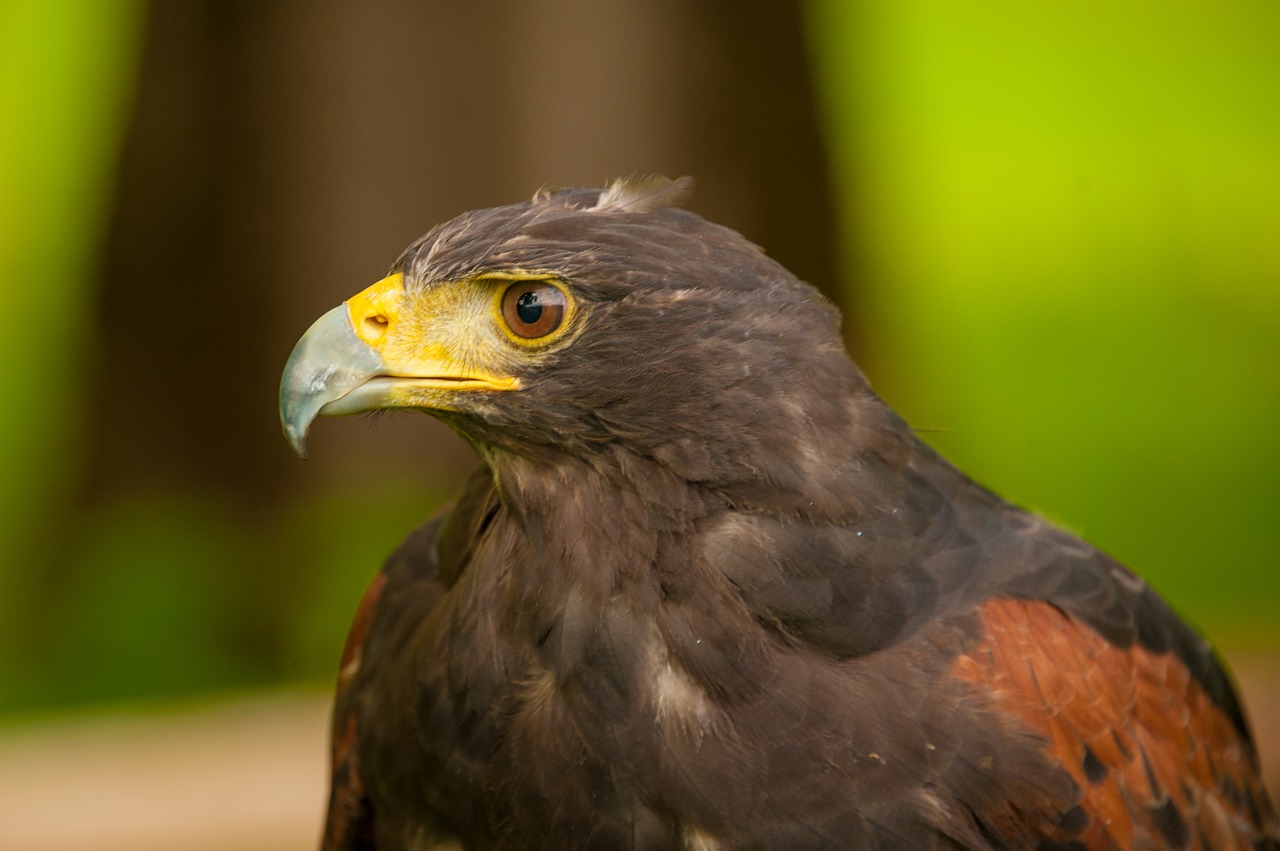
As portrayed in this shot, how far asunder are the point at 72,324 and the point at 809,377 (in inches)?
181

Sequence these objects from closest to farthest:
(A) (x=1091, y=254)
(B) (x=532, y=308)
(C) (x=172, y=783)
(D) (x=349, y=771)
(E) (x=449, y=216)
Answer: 1. (B) (x=532, y=308)
2. (D) (x=349, y=771)
3. (C) (x=172, y=783)
4. (A) (x=1091, y=254)
5. (E) (x=449, y=216)

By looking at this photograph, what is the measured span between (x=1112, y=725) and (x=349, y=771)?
156 cm

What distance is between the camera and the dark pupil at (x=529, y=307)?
2.41 m

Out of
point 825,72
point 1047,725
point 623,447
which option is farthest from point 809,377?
point 825,72

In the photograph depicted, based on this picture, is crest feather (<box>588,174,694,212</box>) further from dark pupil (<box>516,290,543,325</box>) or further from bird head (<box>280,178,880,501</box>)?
dark pupil (<box>516,290,543,325</box>)

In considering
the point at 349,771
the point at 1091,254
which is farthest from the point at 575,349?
the point at 1091,254

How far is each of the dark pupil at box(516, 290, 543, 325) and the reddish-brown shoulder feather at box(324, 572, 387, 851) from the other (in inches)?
39.9

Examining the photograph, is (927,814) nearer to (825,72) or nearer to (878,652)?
(878,652)

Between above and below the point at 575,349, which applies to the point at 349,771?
below

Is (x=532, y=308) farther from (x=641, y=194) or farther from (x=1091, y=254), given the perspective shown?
(x=1091, y=254)

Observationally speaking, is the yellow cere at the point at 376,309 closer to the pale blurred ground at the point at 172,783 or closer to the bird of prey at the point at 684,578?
the bird of prey at the point at 684,578

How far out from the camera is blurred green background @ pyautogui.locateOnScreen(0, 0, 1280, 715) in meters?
5.76

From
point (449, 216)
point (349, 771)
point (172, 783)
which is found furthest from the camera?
point (449, 216)

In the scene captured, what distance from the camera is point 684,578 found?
246cm
